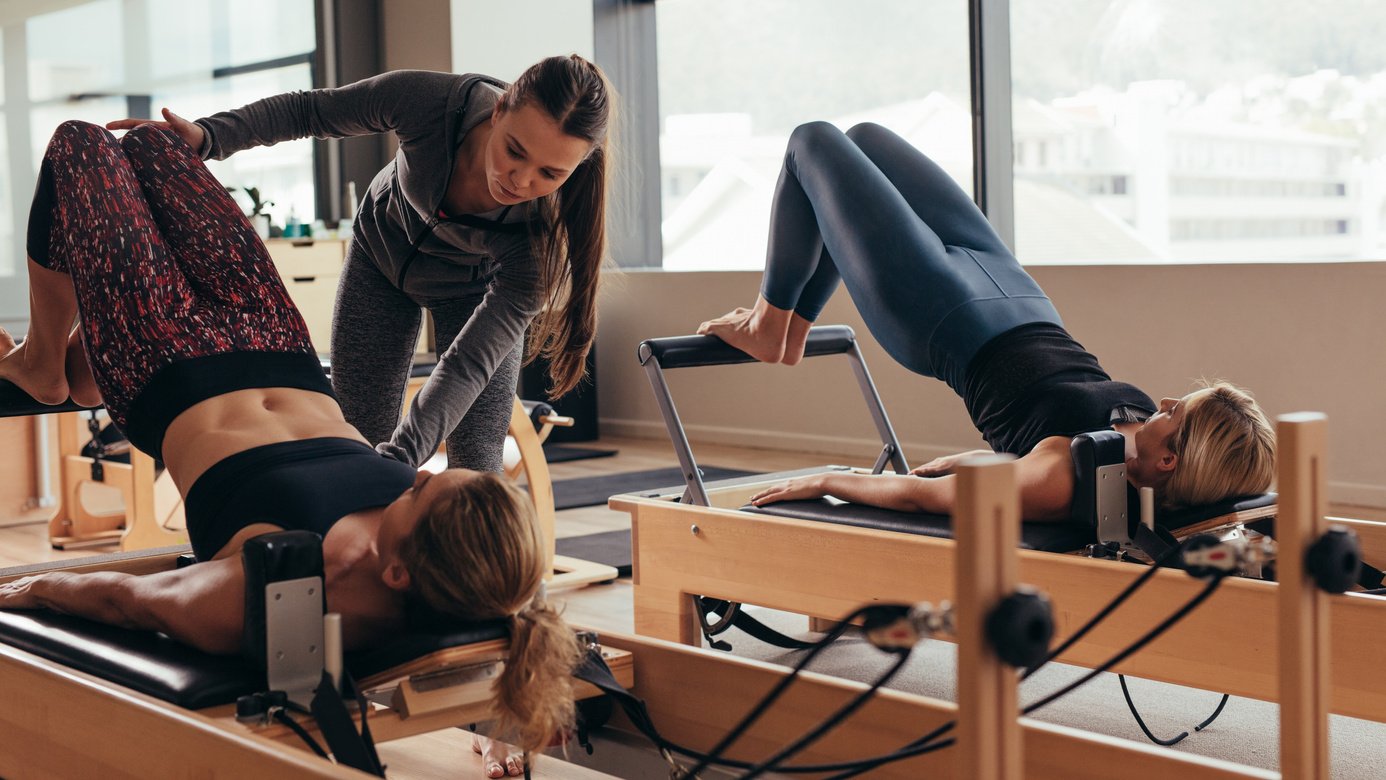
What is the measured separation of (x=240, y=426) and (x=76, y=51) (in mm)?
4797

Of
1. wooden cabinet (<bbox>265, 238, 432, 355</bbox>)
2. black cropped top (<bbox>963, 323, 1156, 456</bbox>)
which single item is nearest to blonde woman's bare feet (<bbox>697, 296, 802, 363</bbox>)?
black cropped top (<bbox>963, 323, 1156, 456</bbox>)

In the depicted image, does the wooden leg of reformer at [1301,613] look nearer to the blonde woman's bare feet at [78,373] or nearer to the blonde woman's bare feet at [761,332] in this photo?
the blonde woman's bare feet at [761,332]

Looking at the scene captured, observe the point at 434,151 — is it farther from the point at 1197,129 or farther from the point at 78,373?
the point at 1197,129

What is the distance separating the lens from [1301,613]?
3.72 feet

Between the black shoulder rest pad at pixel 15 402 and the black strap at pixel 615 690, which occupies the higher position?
the black shoulder rest pad at pixel 15 402

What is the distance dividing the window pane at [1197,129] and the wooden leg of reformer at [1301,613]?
360cm

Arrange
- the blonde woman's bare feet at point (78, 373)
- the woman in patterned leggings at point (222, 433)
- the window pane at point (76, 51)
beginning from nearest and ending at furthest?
1. the woman in patterned leggings at point (222, 433)
2. the blonde woman's bare feet at point (78, 373)
3. the window pane at point (76, 51)

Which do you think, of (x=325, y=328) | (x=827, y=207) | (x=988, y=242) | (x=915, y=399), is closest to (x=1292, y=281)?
(x=915, y=399)

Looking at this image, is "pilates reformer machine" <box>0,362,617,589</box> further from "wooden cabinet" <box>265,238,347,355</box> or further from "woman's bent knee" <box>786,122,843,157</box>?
"wooden cabinet" <box>265,238,347,355</box>

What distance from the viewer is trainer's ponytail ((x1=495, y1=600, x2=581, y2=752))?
141 centimetres

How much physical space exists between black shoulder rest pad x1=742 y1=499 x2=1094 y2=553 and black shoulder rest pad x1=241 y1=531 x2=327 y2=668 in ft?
3.45

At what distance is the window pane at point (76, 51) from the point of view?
5711 mm

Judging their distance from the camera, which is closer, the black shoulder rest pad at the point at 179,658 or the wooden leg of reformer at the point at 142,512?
the black shoulder rest pad at the point at 179,658

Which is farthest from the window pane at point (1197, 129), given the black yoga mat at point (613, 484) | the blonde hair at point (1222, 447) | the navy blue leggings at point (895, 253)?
the blonde hair at point (1222, 447)
